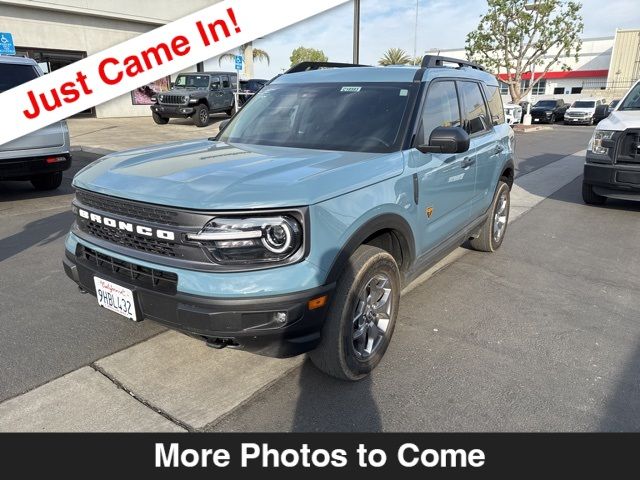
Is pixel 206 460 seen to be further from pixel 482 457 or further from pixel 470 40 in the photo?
pixel 470 40

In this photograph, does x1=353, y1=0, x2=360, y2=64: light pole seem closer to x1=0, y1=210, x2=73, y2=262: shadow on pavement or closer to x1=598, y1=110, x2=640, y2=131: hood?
x1=598, y1=110, x2=640, y2=131: hood

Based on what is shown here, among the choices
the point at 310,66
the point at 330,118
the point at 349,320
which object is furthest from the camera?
the point at 310,66

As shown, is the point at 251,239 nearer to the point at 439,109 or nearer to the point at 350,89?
the point at 350,89

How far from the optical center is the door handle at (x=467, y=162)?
396cm

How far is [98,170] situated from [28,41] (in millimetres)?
21209

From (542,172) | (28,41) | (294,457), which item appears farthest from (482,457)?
(28,41)

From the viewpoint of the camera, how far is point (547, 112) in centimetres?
3288

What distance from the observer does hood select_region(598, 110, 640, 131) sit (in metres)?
6.85

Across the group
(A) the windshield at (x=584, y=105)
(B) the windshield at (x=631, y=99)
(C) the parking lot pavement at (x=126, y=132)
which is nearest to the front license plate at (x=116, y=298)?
(B) the windshield at (x=631, y=99)

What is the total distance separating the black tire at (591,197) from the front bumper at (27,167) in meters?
8.50

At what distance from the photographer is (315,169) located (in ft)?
8.77

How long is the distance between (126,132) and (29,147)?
10.8 meters

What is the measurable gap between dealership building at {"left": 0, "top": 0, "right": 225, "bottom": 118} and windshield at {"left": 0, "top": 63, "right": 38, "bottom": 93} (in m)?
14.7

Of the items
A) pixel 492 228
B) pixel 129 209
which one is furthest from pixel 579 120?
pixel 129 209
